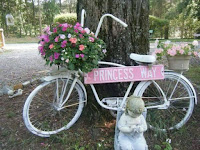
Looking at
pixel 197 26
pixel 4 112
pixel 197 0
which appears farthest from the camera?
pixel 197 26

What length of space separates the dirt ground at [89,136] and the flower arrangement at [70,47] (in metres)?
0.87

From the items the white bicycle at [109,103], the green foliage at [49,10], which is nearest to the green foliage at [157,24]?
the green foliage at [49,10]

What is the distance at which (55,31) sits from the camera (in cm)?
205

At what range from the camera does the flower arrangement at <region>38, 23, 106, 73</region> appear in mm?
1986

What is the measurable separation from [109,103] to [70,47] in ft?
2.81

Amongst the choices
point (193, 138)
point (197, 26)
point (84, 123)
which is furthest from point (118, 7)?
point (197, 26)

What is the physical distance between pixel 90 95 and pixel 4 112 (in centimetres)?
150

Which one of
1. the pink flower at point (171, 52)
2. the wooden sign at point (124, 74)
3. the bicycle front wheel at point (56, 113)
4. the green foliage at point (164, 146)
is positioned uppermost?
the pink flower at point (171, 52)

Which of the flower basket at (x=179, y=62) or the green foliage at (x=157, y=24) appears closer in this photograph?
the flower basket at (x=179, y=62)

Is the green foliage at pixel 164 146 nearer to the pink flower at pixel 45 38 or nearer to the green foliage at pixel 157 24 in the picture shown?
the pink flower at pixel 45 38

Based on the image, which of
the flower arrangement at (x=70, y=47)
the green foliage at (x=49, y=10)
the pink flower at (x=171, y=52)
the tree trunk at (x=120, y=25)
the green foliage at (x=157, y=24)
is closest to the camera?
the flower arrangement at (x=70, y=47)

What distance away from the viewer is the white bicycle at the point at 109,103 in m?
2.32

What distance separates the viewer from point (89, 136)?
2.53 meters

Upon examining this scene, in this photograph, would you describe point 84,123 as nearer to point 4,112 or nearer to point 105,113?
point 105,113
